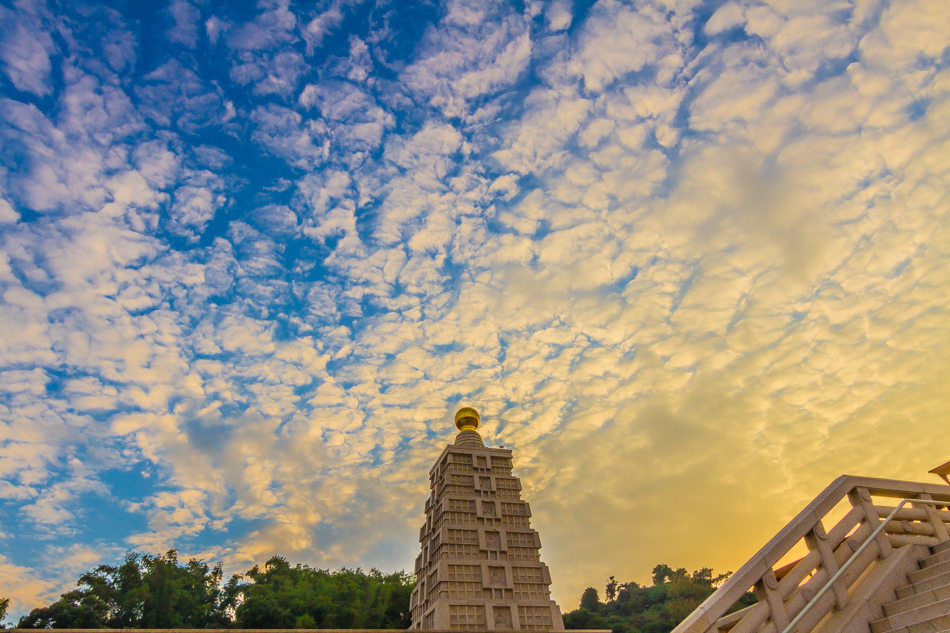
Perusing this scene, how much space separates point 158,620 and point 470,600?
2326 centimetres

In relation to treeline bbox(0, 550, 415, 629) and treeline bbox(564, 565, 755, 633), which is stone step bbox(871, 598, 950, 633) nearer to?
treeline bbox(0, 550, 415, 629)

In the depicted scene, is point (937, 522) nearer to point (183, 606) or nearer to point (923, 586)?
point (923, 586)

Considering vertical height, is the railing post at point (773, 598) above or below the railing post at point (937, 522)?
below

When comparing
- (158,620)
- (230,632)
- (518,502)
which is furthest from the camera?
(158,620)

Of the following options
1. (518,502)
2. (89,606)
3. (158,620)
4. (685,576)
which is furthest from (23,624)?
(685,576)

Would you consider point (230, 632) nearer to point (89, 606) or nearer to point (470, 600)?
point (470, 600)

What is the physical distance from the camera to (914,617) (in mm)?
5430

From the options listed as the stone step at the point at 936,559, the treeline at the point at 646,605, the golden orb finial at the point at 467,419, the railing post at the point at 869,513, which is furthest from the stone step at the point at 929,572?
the treeline at the point at 646,605

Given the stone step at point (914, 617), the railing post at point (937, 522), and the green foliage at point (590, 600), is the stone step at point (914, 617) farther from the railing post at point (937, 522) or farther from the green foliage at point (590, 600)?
the green foliage at point (590, 600)

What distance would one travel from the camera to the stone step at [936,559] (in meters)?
6.26

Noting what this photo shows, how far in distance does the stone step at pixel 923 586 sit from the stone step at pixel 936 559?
421mm

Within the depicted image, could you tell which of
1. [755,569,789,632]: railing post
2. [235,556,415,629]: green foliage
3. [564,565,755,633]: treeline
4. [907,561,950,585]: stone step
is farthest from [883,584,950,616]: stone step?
[564,565,755,633]: treeline

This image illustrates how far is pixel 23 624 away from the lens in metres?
29.9

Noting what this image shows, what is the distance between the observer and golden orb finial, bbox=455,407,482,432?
1275 inches
